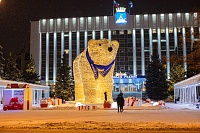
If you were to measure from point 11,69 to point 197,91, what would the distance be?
2734 centimetres

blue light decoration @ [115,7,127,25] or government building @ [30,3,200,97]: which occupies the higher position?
blue light decoration @ [115,7,127,25]

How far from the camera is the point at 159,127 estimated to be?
1068 centimetres

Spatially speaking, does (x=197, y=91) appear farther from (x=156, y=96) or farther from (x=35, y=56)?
(x=35, y=56)

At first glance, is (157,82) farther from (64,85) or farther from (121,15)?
(121,15)

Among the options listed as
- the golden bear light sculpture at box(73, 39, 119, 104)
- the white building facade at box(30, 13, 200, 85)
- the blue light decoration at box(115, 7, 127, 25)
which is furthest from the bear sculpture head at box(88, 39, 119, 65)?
the white building facade at box(30, 13, 200, 85)

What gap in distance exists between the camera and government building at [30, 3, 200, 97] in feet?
222

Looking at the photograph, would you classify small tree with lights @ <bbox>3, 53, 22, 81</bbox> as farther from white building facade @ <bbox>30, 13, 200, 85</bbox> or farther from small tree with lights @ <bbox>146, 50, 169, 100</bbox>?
white building facade @ <bbox>30, 13, 200, 85</bbox>

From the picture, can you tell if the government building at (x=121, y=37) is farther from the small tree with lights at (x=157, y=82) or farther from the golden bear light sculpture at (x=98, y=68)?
the golden bear light sculpture at (x=98, y=68)

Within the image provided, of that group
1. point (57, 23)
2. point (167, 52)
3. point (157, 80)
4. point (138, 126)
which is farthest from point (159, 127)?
point (57, 23)

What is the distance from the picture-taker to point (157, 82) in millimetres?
51938

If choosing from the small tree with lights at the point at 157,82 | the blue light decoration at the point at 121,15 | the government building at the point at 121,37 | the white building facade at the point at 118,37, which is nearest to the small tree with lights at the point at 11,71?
the small tree with lights at the point at 157,82

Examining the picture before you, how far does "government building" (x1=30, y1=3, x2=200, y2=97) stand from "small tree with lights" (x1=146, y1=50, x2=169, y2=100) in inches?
483

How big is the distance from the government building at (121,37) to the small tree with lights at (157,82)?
12268 mm

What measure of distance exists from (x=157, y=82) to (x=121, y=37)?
2073cm
